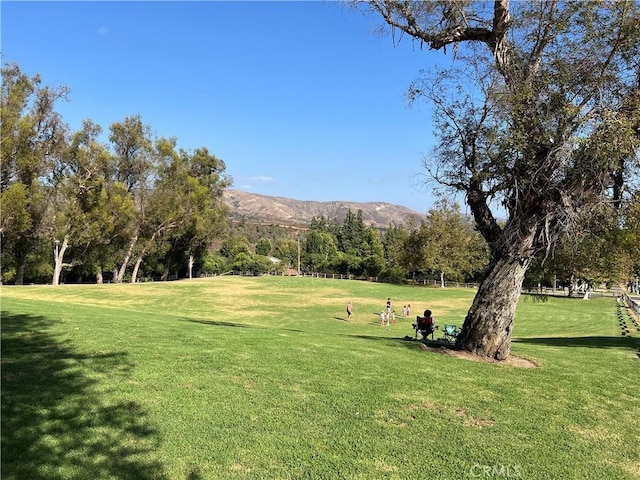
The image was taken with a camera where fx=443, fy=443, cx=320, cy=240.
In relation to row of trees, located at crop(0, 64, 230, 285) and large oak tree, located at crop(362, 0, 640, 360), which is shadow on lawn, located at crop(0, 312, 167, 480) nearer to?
large oak tree, located at crop(362, 0, 640, 360)

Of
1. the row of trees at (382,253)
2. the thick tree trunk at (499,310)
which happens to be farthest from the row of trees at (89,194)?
the thick tree trunk at (499,310)

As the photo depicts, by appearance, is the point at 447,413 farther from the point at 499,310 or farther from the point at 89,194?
the point at 89,194

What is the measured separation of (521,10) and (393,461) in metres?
9.56

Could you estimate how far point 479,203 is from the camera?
34.5 ft

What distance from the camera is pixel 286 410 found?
5.52 meters

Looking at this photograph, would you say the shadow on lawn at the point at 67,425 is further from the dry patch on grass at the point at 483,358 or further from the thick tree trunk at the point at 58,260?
the thick tree trunk at the point at 58,260

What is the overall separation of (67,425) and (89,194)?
41054 millimetres

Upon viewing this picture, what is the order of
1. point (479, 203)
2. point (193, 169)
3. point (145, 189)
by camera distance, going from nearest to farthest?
point (479, 203) → point (145, 189) → point (193, 169)

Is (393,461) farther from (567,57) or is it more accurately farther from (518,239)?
(567,57)

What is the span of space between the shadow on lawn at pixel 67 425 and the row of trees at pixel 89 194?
104 ft

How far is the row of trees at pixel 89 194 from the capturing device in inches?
1328

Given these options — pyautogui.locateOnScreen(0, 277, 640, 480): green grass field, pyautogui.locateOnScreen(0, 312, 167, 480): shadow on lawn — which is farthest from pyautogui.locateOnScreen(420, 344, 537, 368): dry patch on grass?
pyautogui.locateOnScreen(0, 312, 167, 480): shadow on lawn

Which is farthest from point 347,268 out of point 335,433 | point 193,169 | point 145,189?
Result: point 335,433

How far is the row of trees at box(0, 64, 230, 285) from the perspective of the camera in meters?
33.7
